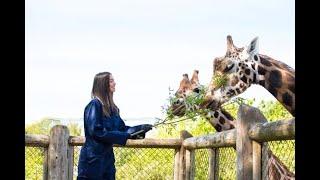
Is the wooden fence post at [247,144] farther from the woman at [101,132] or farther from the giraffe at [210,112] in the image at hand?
the giraffe at [210,112]

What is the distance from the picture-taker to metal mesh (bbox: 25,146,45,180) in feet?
20.3

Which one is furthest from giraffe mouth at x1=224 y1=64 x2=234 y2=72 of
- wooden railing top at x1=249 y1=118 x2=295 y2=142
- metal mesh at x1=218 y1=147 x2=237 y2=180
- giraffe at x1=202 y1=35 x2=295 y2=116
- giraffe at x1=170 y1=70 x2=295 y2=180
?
wooden railing top at x1=249 y1=118 x2=295 y2=142

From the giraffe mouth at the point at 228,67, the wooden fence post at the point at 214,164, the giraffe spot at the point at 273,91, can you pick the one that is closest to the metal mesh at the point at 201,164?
the wooden fence post at the point at 214,164

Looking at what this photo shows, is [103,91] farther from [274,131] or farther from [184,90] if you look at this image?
[184,90]

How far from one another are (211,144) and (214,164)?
0.78 feet

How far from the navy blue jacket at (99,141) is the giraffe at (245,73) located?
80.8 inches

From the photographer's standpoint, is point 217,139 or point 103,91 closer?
point 103,91

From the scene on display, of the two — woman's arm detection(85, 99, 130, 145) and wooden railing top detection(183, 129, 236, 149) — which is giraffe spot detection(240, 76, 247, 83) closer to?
wooden railing top detection(183, 129, 236, 149)

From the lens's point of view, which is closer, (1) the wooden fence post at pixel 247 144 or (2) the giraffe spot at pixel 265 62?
(1) the wooden fence post at pixel 247 144

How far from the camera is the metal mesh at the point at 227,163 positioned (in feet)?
14.8

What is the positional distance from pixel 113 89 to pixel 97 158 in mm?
477

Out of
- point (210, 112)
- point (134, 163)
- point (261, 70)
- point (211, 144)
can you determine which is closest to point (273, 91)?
point (261, 70)

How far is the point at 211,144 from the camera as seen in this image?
4645 mm
